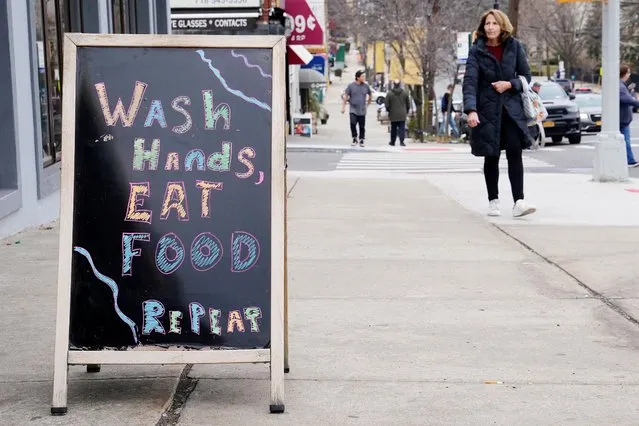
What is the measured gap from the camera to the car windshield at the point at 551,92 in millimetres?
30678

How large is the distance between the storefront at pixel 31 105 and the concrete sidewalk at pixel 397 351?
728 millimetres

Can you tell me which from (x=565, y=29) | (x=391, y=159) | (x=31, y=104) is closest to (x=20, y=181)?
(x=31, y=104)

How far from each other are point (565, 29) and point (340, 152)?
72.1 meters

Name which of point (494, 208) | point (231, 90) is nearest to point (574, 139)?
point (494, 208)

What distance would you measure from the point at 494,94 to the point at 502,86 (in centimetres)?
17

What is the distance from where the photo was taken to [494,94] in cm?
1020

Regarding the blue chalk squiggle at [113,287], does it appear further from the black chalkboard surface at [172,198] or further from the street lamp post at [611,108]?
the street lamp post at [611,108]

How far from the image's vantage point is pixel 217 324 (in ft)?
15.1

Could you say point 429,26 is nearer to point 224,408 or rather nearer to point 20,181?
point 20,181

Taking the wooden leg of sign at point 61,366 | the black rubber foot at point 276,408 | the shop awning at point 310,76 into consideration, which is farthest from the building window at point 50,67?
the shop awning at point 310,76

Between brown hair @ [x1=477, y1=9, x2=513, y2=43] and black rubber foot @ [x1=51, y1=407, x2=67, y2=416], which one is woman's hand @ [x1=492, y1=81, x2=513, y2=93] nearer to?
brown hair @ [x1=477, y1=9, x2=513, y2=43]

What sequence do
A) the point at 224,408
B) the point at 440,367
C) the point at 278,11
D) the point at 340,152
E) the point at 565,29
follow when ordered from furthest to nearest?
the point at 565,29
the point at 340,152
the point at 278,11
the point at 440,367
the point at 224,408

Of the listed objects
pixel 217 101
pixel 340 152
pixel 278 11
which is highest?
pixel 278 11

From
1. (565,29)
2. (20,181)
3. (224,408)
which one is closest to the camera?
(224,408)
